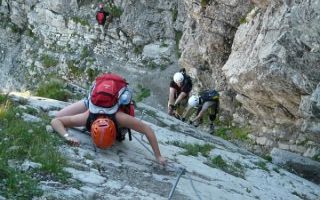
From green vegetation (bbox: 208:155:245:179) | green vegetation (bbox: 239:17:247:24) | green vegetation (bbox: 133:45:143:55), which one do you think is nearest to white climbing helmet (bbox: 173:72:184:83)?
green vegetation (bbox: 239:17:247:24)

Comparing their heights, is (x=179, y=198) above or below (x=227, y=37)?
below

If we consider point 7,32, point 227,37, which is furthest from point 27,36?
point 227,37

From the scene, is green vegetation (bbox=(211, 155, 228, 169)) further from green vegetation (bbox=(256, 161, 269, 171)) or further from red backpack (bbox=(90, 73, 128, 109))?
red backpack (bbox=(90, 73, 128, 109))

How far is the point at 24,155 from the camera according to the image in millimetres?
6371

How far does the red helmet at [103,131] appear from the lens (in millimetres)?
7148

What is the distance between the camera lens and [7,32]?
106ft

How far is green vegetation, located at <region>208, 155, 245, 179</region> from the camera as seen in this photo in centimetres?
935

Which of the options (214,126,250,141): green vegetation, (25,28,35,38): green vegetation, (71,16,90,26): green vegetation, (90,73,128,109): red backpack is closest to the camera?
(90,73,128,109): red backpack

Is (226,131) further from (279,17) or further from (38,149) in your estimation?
(38,149)

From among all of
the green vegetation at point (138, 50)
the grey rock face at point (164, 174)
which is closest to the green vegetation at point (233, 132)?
the grey rock face at point (164, 174)

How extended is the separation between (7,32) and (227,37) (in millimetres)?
17811

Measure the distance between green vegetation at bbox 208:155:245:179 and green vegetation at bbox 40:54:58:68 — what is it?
22.0 m

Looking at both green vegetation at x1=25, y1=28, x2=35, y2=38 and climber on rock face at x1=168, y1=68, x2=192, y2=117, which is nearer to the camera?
Answer: climber on rock face at x1=168, y1=68, x2=192, y2=117

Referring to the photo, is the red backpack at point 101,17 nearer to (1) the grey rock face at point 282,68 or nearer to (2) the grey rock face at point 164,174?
(1) the grey rock face at point 282,68
